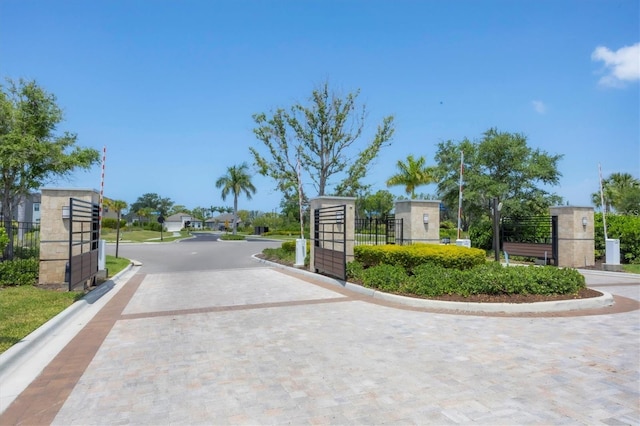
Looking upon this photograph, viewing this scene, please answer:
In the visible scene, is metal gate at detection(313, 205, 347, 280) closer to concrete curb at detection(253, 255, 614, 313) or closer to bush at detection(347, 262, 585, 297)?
bush at detection(347, 262, 585, 297)

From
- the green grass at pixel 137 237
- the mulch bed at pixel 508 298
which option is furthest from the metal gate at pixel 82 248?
the green grass at pixel 137 237

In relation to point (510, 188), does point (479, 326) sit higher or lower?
lower

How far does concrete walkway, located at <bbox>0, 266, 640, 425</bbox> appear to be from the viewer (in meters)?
3.54

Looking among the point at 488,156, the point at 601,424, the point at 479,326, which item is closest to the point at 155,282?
the point at 479,326

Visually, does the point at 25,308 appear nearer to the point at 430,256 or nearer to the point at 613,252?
the point at 430,256

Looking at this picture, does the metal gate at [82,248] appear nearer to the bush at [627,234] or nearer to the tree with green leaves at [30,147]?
the tree with green leaves at [30,147]

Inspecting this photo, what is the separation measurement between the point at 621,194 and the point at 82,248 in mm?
40586

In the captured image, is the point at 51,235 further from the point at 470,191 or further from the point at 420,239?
the point at 470,191

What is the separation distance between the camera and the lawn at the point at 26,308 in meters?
5.77

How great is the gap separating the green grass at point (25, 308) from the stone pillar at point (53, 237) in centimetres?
59

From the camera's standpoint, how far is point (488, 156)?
896 inches

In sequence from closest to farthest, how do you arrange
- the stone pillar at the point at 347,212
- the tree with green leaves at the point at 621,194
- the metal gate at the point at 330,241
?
the metal gate at the point at 330,241, the stone pillar at the point at 347,212, the tree with green leaves at the point at 621,194

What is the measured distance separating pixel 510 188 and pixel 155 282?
19.0m

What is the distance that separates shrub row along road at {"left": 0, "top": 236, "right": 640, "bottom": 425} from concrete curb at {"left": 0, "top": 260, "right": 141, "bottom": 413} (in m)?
0.17
